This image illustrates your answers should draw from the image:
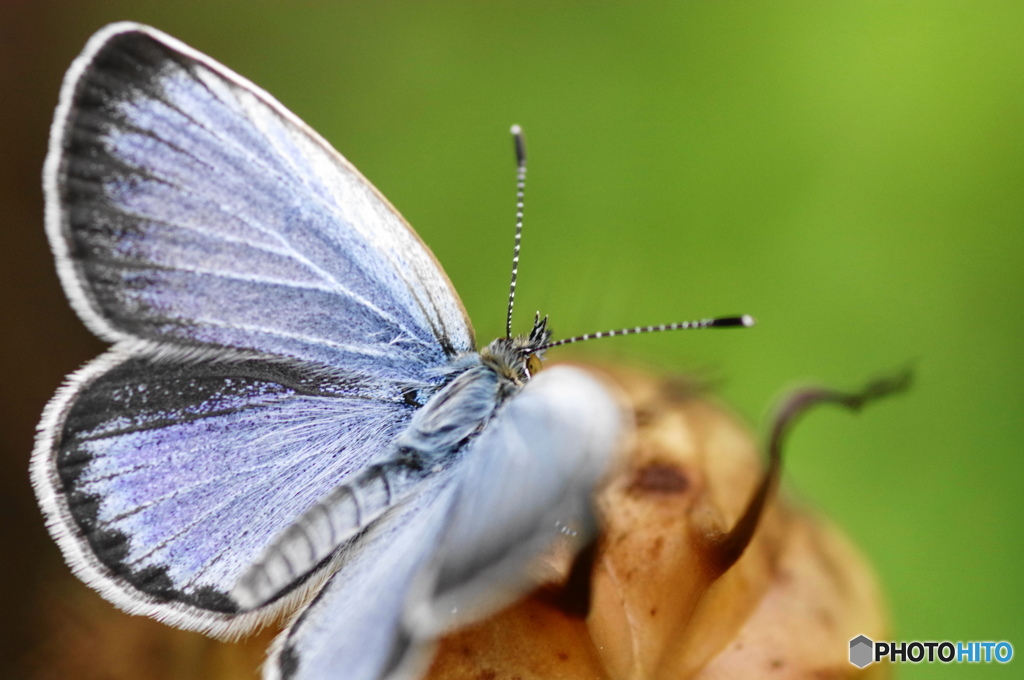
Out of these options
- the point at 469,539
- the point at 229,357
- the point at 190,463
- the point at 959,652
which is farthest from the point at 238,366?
the point at 959,652

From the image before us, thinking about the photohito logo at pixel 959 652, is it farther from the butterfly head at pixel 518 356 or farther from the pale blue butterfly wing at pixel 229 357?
the pale blue butterfly wing at pixel 229 357

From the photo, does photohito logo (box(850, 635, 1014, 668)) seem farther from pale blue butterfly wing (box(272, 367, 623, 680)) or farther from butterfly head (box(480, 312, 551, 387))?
pale blue butterfly wing (box(272, 367, 623, 680))

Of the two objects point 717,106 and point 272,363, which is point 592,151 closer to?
point 717,106

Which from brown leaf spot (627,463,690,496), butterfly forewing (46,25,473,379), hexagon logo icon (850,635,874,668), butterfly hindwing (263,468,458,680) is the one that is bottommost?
hexagon logo icon (850,635,874,668)

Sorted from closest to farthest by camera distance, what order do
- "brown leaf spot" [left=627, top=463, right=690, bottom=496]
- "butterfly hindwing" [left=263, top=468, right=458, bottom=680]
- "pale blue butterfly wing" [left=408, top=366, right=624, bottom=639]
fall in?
"pale blue butterfly wing" [left=408, top=366, right=624, bottom=639], "butterfly hindwing" [left=263, top=468, right=458, bottom=680], "brown leaf spot" [left=627, top=463, right=690, bottom=496]

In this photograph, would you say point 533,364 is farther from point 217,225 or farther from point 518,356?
point 217,225

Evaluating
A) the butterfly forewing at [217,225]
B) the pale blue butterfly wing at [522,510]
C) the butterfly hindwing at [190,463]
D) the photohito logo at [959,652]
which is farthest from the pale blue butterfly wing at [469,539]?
the photohito logo at [959,652]

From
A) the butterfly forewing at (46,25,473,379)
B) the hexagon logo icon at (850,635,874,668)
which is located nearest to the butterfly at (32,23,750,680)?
the butterfly forewing at (46,25,473,379)
